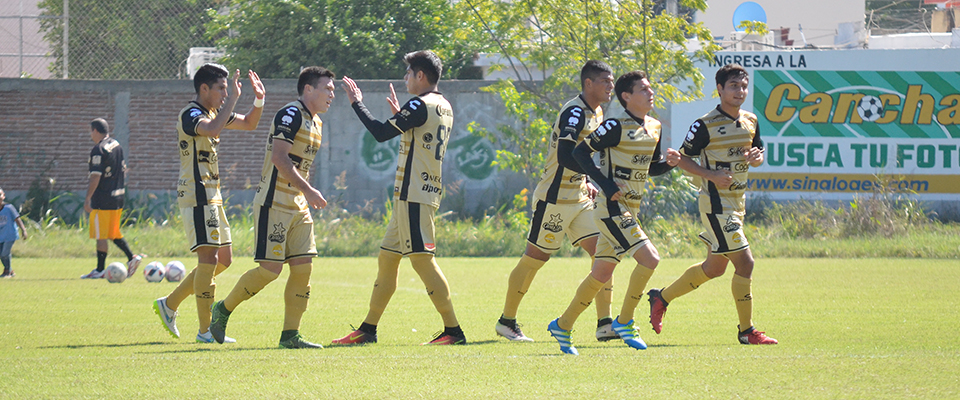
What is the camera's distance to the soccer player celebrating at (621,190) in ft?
20.5

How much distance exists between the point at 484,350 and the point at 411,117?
5.57 ft

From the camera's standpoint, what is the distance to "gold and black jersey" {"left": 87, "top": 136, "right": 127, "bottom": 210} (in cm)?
1232

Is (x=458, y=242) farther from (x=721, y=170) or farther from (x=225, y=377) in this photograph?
(x=225, y=377)

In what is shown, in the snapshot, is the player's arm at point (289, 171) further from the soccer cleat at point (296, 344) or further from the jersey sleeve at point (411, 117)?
the soccer cleat at point (296, 344)

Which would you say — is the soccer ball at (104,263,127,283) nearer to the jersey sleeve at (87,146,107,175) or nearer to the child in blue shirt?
the jersey sleeve at (87,146,107,175)

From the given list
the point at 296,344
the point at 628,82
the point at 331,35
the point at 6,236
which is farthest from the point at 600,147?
A: the point at 331,35

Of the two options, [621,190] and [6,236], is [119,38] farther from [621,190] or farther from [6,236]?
[621,190]

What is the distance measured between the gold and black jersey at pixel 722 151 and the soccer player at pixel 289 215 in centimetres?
279

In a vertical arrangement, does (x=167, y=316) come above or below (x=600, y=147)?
below

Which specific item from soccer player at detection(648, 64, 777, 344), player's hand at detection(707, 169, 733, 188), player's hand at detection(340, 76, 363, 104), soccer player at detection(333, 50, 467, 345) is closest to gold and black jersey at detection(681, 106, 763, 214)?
soccer player at detection(648, 64, 777, 344)

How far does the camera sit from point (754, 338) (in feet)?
21.9


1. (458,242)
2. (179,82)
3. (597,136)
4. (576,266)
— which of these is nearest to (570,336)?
(597,136)

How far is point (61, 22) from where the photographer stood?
21.2m

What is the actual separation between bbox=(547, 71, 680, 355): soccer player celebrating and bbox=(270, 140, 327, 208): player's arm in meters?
1.80
